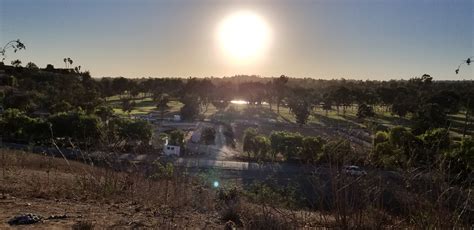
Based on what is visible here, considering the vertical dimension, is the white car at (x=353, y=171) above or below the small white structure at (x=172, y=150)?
above

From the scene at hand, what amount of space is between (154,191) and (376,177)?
5.05m

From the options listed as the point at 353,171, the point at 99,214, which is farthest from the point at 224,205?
the point at 353,171

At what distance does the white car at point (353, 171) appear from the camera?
4.00 m

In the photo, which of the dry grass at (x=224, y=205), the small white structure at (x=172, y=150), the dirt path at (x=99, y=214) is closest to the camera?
the dry grass at (x=224, y=205)

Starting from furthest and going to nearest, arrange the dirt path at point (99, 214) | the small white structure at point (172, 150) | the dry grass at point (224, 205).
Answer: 1. the small white structure at point (172, 150)
2. the dirt path at point (99, 214)
3. the dry grass at point (224, 205)

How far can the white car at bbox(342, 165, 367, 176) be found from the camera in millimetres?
3996

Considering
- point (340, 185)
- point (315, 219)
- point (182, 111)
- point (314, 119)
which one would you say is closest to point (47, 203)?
point (315, 219)

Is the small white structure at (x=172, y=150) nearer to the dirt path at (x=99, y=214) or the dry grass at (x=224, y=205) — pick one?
the dry grass at (x=224, y=205)

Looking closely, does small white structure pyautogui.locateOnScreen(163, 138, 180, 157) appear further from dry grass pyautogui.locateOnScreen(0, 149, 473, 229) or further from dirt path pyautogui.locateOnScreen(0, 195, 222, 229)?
dirt path pyautogui.locateOnScreen(0, 195, 222, 229)

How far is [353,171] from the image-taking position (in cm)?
446

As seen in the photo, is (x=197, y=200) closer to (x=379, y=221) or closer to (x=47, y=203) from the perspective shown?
(x=47, y=203)

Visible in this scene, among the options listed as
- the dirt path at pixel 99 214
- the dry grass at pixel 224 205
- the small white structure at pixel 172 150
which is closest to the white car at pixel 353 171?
the dry grass at pixel 224 205

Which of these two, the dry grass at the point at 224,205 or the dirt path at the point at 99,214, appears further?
the dirt path at the point at 99,214

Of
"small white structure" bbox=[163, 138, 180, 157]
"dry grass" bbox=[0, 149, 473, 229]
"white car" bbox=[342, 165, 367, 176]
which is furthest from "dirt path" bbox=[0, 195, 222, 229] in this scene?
"small white structure" bbox=[163, 138, 180, 157]
